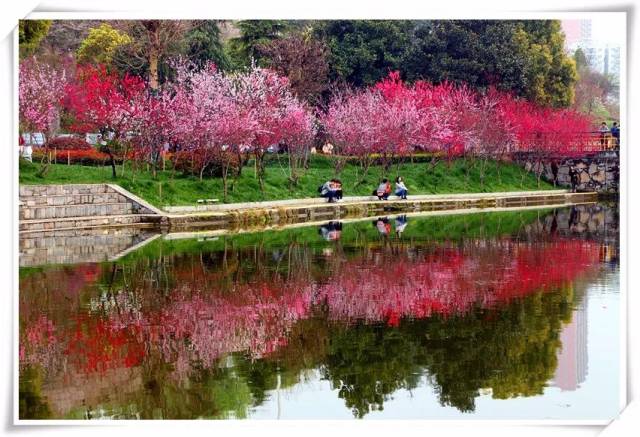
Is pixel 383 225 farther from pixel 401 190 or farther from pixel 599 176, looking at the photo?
pixel 599 176

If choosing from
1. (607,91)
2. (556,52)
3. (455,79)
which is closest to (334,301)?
(455,79)

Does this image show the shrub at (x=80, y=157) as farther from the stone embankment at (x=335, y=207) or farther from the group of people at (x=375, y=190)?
the group of people at (x=375, y=190)

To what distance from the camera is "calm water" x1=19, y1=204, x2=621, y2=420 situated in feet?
33.0

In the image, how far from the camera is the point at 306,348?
39.7 feet

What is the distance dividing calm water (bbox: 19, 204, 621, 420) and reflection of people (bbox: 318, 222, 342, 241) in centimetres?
349

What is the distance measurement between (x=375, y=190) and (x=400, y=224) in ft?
25.1

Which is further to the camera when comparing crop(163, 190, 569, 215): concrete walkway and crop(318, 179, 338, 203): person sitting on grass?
crop(318, 179, 338, 203): person sitting on grass

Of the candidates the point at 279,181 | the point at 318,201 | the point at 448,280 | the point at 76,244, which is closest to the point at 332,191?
the point at 318,201

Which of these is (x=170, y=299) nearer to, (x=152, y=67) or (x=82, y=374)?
(x=82, y=374)

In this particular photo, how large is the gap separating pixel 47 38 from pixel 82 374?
1439 inches

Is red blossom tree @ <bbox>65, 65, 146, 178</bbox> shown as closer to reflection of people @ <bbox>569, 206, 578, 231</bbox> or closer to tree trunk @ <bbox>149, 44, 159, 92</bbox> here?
tree trunk @ <bbox>149, 44, 159, 92</bbox>

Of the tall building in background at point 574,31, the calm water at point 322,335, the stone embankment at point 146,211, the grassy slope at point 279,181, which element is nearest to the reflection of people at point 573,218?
the stone embankment at point 146,211

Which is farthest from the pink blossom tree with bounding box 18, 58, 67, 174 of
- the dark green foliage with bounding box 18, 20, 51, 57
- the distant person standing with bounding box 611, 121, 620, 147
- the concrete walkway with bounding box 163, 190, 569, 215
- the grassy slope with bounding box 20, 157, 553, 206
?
the distant person standing with bounding box 611, 121, 620, 147

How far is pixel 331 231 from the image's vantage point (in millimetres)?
26984
